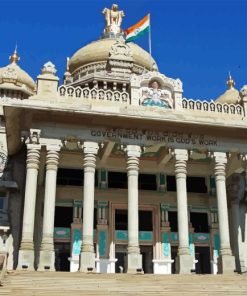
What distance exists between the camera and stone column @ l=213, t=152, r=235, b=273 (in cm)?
2581

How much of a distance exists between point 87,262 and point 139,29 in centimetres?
1715

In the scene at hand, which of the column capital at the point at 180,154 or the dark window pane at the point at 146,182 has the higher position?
the column capital at the point at 180,154

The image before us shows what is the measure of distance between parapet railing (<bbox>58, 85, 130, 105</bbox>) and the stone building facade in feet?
0.21

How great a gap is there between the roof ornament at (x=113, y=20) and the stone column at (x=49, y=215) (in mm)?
28186

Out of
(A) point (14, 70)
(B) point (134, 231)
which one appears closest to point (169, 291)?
(B) point (134, 231)

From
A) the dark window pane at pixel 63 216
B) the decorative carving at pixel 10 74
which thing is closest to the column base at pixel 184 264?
the dark window pane at pixel 63 216

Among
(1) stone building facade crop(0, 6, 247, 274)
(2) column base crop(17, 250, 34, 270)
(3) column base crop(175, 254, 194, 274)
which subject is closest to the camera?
(2) column base crop(17, 250, 34, 270)

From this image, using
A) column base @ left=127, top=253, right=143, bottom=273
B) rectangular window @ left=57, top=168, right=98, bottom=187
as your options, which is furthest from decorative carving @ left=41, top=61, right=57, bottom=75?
column base @ left=127, top=253, right=143, bottom=273

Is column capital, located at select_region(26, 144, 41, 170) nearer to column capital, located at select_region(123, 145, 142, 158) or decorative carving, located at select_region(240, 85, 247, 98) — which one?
column capital, located at select_region(123, 145, 142, 158)

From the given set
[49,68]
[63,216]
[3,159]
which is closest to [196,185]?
[63,216]

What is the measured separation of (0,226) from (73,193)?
17.1ft

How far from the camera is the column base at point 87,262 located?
23766 mm

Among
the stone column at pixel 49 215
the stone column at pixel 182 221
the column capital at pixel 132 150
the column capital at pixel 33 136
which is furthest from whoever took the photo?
the column capital at pixel 132 150

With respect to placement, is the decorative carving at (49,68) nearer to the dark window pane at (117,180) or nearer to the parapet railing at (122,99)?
the parapet railing at (122,99)
